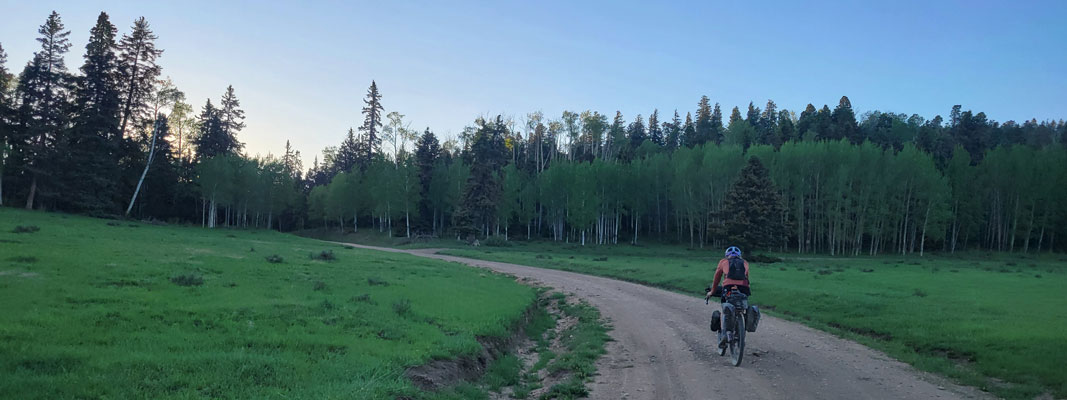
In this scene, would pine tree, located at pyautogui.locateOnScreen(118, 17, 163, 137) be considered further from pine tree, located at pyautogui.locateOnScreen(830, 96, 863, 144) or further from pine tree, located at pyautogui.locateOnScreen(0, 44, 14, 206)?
pine tree, located at pyautogui.locateOnScreen(830, 96, 863, 144)

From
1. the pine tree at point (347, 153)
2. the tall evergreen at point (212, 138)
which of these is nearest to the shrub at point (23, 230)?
the tall evergreen at point (212, 138)

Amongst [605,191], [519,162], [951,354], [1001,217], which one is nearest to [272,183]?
[519,162]

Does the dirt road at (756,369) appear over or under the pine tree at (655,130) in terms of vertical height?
under

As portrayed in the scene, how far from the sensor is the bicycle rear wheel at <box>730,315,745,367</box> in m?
10.9

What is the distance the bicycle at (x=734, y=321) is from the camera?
11.1 metres

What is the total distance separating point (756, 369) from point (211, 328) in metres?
10.8

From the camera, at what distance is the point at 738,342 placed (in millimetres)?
11102

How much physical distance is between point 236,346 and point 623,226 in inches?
3543

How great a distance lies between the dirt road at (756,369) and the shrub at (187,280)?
11926 mm

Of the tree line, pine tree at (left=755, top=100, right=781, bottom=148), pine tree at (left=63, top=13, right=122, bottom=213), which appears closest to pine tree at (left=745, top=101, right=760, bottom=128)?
pine tree at (left=755, top=100, right=781, bottom=148)

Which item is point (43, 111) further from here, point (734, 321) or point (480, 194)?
point (734, 321)

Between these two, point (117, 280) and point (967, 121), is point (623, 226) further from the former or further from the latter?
point (117, 280)

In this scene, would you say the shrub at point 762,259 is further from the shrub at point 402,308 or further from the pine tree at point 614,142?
the pine tree at point 614,142

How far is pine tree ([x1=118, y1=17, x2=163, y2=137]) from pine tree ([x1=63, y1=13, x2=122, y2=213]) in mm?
1115
